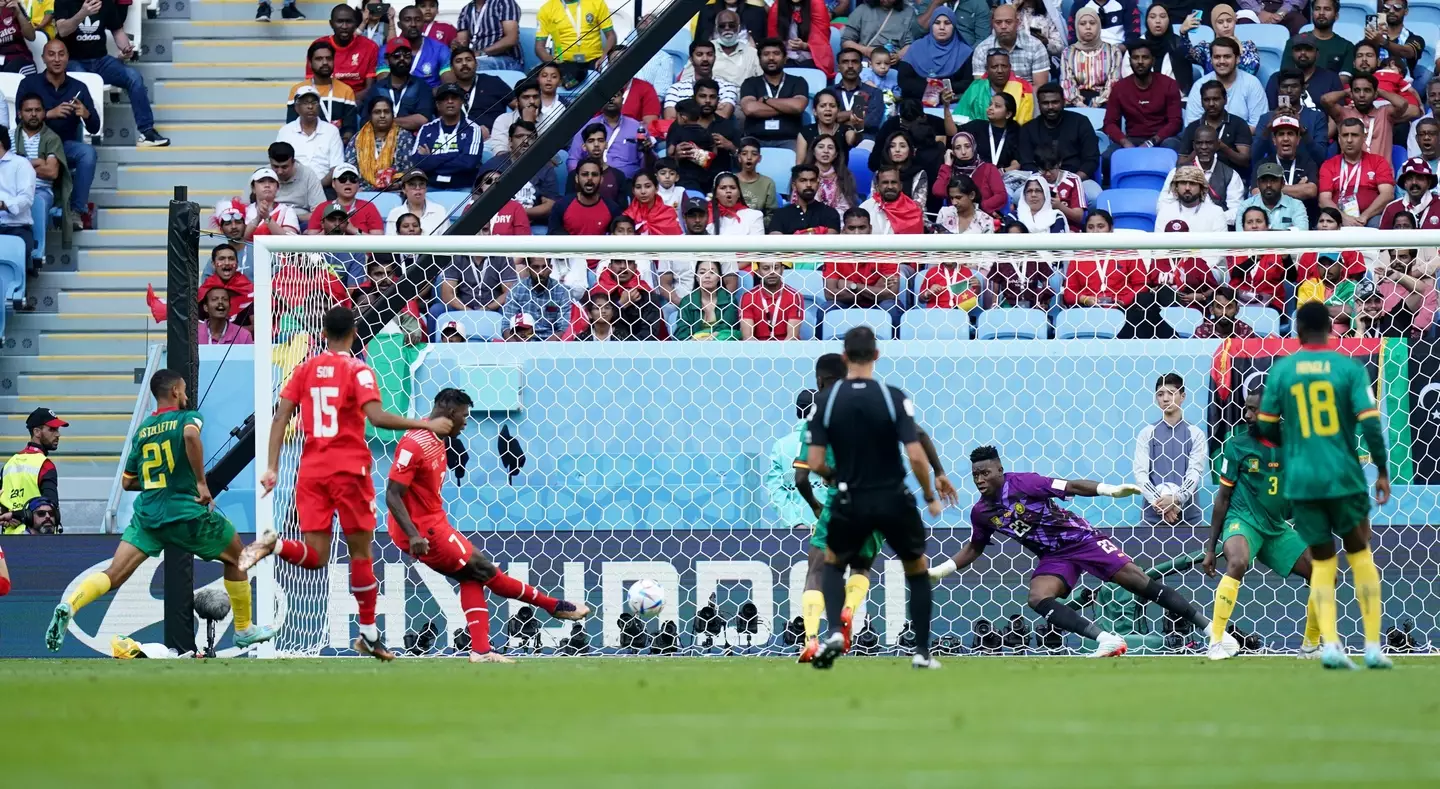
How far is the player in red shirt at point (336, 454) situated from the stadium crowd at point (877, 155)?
8.38ft

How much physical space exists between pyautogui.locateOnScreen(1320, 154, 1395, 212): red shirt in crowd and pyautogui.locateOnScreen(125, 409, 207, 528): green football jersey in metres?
9.53

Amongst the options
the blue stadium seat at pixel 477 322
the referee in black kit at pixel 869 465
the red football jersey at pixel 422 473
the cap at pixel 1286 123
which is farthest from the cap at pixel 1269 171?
the red football jersey at pixel 422 473

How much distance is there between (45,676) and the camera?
9320 millimetres

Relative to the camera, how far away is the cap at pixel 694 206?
599 inches

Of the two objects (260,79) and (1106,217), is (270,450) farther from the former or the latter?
(260,79)

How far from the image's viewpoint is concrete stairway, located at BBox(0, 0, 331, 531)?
632 inches

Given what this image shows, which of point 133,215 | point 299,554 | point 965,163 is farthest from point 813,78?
point 299,554

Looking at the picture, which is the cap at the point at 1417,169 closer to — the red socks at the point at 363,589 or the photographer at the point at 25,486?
the red socks at the point at 363,589

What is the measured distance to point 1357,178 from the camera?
15750 millimetres

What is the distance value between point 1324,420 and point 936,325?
15.1 feet

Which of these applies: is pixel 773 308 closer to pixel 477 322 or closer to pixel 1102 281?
pixel 477 322

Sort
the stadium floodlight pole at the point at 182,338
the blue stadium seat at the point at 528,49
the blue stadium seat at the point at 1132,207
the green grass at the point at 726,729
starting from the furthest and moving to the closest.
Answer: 1. the blue stadium seat at the point at 528,49
2. the blue stadium seat at the point at 1132,207
3. the stadium floodlight pole at the point at 182,338
4. the green grass at the point at 726,729

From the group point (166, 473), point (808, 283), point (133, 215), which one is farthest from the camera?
point (133, 215)

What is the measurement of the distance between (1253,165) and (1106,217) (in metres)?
2.09
